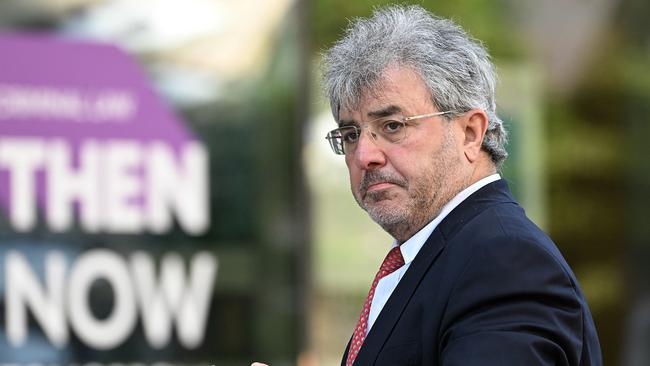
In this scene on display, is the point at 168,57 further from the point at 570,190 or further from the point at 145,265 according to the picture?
the point at 570,190

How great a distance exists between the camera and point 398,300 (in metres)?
2.19

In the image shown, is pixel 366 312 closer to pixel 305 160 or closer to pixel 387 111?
pixel 387 111

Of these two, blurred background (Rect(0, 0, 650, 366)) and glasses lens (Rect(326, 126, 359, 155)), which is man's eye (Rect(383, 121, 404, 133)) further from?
blurred background (Rect(0, 0, 650, 366))

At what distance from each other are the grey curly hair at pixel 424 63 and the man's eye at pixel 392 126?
9 cm

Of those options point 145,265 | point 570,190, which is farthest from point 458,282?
point 570,190

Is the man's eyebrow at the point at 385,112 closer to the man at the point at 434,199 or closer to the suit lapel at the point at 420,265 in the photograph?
the man at the point at 434,199

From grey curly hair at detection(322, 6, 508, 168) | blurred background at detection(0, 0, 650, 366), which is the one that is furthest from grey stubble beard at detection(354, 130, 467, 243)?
blurred background at detection(0, 0, 650, 366)

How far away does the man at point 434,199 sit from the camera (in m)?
1.97

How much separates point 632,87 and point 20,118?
3.73m

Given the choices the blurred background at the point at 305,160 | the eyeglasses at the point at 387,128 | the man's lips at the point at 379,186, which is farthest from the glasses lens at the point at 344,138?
the blurred background at the point at 305,160

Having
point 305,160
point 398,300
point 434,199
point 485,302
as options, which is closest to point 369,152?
point 434,199

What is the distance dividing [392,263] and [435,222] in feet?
0.54

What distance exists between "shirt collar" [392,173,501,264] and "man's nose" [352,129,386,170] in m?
0.17

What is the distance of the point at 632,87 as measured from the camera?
22.1 feet
